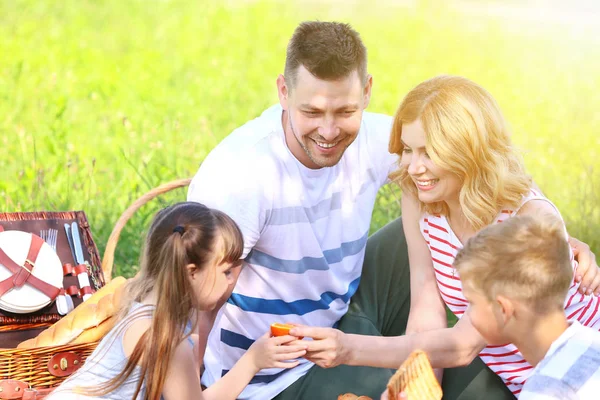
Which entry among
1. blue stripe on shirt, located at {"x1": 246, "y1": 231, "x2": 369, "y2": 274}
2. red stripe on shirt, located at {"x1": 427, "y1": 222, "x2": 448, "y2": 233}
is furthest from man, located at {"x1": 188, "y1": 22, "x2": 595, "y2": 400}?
red stripe on shirt, located at {"x1": 427, "y1": 222, "x2": 448, "y2": 233}

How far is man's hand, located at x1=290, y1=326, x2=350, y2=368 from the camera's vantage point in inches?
107

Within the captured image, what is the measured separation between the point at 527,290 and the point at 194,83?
19.5ft

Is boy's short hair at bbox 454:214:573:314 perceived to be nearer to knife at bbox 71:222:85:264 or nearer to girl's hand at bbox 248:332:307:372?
girl's hand at bbox 248:332:307:372

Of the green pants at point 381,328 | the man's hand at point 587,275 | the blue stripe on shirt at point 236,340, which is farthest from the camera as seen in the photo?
the blue stripe on shirt at point 236,340

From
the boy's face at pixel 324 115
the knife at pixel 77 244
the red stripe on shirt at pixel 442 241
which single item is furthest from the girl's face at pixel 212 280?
the knife at pixel 77 244

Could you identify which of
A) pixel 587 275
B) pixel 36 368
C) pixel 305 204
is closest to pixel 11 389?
pixel 36 368

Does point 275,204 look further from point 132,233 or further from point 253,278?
point 132,233

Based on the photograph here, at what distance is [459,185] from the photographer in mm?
2998

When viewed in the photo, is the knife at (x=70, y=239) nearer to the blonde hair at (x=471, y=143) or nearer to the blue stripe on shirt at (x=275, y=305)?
the blue stripe on shirt at (x=275, y=305)

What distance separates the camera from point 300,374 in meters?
3.30

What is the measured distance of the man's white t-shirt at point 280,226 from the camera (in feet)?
10.4

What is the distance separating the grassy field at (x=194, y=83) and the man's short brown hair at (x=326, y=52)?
1.92 meters

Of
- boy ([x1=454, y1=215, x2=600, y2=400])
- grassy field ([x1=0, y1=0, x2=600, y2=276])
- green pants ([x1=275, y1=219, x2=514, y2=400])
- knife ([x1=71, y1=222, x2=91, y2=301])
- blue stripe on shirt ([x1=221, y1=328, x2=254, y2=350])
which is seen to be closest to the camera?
boy ([x1=454, y1=215, x2=600, y2=400])

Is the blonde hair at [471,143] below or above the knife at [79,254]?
above
